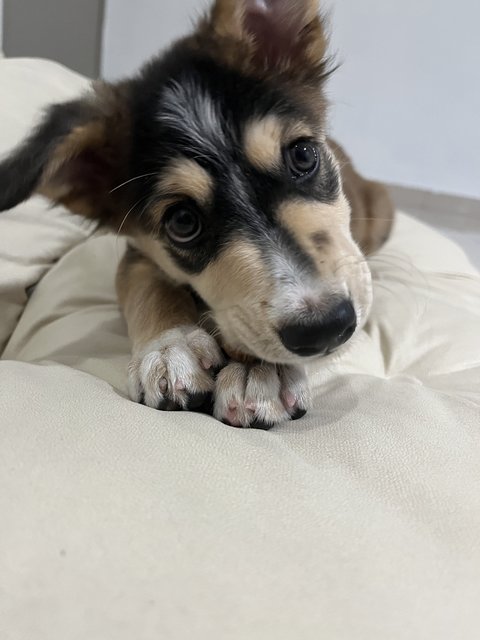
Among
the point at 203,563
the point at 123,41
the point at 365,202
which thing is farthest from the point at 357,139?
the point at 203,563

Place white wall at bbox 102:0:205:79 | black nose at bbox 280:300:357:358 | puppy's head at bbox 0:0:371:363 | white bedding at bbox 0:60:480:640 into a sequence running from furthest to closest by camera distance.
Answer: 1. white wall at bbox 102:0:205:79
2. puppy's head at bbox 0:0:371:363
3. black nose at bbox 280:300:357:358
4. white bedding at bbox 0:60:480:640

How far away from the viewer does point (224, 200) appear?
1.49 m

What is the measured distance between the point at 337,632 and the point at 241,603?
5.4 inches

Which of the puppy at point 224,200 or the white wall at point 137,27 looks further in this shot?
the white wall at point 137,27

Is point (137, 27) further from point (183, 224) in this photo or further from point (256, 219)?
point (256, 219)

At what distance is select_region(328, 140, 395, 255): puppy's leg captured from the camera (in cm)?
253

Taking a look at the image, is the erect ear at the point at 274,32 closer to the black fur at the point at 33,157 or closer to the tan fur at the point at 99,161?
the tan fur at the point at 99,161

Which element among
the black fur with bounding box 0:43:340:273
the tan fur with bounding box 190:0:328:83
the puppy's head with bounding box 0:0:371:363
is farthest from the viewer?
the tan fur with bounding box 190:0:328:83

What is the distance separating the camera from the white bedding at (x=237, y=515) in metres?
0.83

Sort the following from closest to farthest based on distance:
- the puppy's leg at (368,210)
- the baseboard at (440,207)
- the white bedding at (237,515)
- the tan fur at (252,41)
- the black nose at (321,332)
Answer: the white bedding at (237,515)
the black nose at (321,332)
the tan fur at (252,41)
the puppy's leg at (368,210)
the baseboard at (440,207)

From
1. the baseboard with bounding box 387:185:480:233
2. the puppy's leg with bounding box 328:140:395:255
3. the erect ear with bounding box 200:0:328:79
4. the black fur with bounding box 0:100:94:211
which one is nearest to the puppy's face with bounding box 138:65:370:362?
the erect ear with bounding box 200:0:328:79

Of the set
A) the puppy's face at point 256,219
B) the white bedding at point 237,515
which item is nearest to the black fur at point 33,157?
the puppy's face at point 256,219

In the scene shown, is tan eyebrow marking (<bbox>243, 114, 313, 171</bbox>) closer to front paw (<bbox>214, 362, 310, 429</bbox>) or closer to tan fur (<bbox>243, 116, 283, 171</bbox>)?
tan fur (<bbox>243, 116, 283, 171</bbox>)

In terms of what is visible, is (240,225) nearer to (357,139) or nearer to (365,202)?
(365,202)
